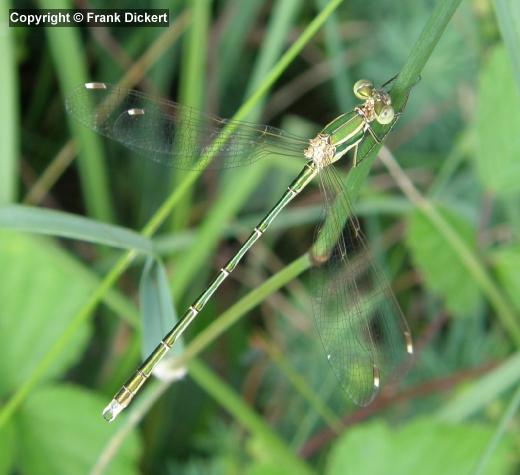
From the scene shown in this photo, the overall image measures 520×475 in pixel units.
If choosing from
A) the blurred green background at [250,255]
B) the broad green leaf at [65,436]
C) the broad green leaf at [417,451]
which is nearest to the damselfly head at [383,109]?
the blurred green background at [250,255]

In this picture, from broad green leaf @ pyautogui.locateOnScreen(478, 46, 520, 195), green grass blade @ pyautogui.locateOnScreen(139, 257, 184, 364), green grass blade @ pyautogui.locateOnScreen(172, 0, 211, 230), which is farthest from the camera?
green grass blade @ pyautogui.locateOnScreen(172, 0, 211, 230)

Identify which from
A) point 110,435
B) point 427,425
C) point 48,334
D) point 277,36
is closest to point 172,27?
point 277,36

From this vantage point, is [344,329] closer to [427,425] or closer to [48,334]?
[427,425]

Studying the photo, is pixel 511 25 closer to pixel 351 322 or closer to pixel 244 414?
pixel 351 322

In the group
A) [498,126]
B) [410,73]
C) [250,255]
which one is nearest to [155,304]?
[410,73]

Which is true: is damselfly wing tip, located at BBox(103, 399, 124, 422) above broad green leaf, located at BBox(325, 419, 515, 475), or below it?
below

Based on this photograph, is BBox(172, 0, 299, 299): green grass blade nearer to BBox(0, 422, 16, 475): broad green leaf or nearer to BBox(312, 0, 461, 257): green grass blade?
BBox(0, 422, 16, 475): broad green leaf

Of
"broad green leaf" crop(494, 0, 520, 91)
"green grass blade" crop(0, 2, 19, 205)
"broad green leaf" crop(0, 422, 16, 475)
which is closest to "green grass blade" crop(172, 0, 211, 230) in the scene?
"green grass blade" crop(0, 2, 19, 205)
